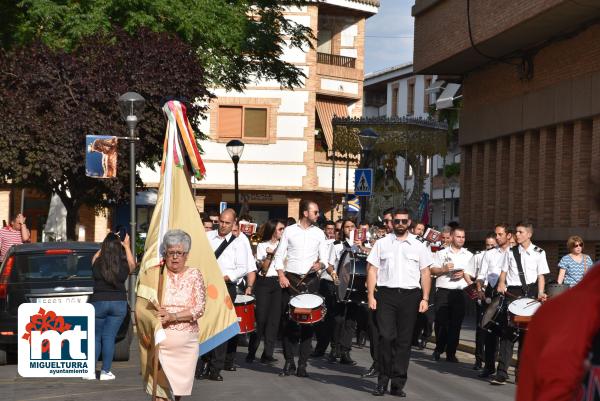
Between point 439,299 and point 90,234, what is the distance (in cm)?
3705

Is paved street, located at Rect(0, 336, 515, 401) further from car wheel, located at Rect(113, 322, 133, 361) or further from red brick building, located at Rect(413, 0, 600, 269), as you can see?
red brick building, located at Rect(413, 0, 600, 269)

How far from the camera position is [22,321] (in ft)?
45.6

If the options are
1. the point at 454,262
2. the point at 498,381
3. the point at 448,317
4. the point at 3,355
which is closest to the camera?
the point at 498,381

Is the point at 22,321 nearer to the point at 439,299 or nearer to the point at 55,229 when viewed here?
the point at 439,299

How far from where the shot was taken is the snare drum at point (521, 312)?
49.5ft

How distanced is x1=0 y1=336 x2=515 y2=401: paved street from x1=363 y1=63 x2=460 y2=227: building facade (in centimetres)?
5833

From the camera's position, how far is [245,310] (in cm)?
1633

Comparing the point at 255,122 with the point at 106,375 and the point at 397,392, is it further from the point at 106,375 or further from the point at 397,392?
the point at 397,392

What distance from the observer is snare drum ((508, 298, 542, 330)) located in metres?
15.1

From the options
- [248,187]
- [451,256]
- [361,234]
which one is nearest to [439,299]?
[451,256]

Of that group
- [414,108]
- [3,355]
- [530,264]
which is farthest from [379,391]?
[414,108]

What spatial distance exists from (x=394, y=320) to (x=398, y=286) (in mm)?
364

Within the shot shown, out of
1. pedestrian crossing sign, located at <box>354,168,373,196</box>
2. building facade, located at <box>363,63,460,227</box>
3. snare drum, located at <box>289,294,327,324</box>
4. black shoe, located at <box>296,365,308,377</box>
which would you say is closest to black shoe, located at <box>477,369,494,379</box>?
snare drum, located at <box>289,294,327,324</box>

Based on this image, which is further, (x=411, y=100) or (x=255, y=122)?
(x=411, y=100)
